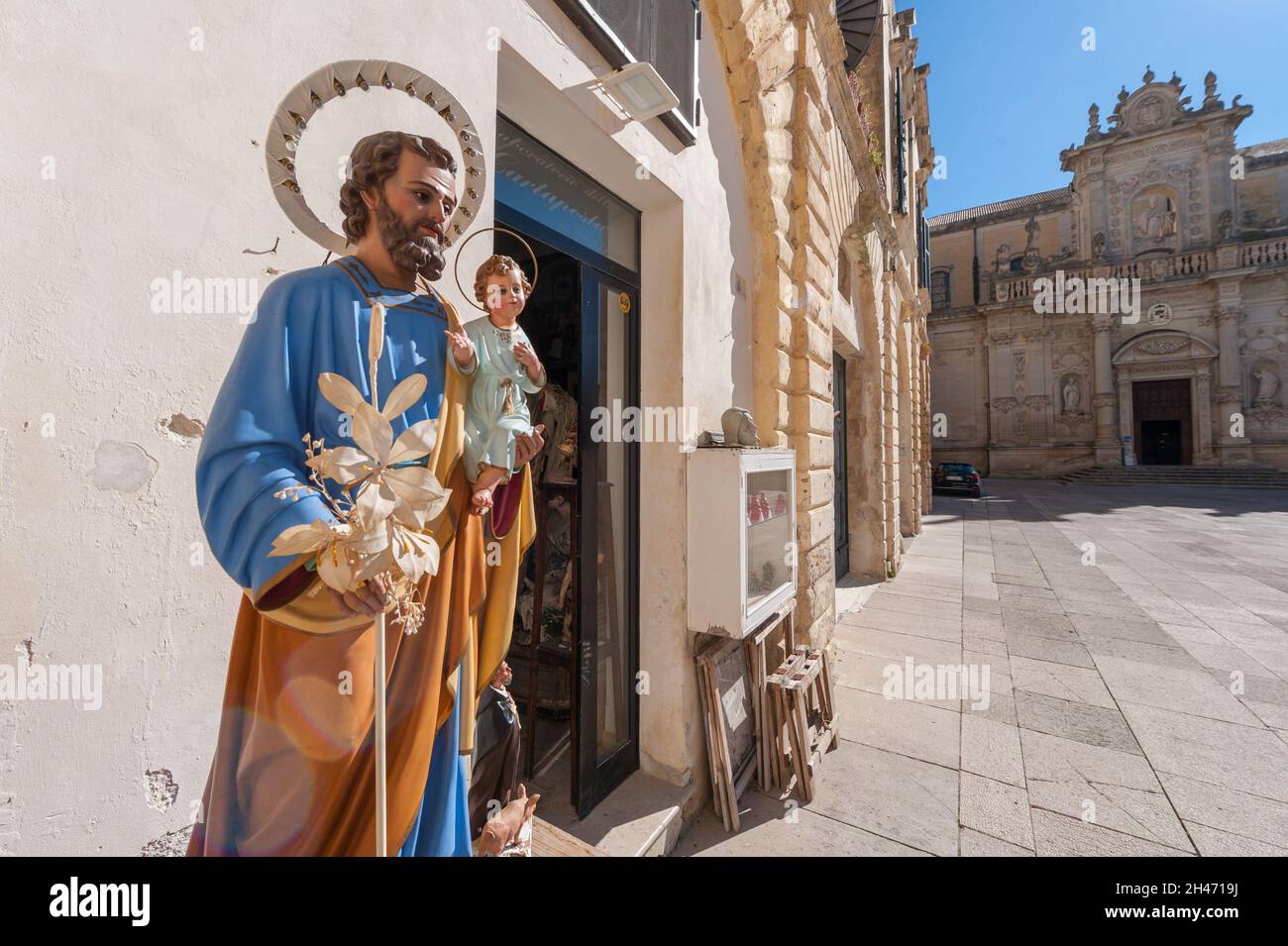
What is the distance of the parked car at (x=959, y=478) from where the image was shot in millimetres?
21195

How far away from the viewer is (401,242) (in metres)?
1.10

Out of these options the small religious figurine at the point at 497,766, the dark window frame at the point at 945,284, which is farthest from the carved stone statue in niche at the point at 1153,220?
the small religious figurine at the point at 497,766

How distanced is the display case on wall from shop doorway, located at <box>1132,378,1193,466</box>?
33236 millimetres

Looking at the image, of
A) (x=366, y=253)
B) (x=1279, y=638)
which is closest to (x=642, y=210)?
(x=366, y=253)

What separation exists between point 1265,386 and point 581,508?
1391 inches

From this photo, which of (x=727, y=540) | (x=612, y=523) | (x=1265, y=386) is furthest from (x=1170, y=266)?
(x=612, y=523)

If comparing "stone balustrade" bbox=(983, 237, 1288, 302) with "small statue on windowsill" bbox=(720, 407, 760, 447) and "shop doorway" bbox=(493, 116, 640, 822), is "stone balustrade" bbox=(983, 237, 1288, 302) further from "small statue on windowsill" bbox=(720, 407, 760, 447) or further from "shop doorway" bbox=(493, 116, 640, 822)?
"shop doorway" bbox=(493, 116, 640, 822)

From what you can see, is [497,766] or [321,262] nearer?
[321,262]

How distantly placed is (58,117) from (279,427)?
71cm

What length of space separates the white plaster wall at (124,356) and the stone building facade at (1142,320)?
32.3 meters

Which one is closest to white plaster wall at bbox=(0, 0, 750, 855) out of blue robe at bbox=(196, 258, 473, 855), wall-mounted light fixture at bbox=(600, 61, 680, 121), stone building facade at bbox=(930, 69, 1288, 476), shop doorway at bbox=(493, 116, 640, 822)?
blue robe at bbox=(196, 258, 473, 855)

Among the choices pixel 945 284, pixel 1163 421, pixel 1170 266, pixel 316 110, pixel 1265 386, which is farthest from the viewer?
pixel 945 284

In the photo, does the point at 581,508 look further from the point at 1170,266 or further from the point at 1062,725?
the point at 1170,266
